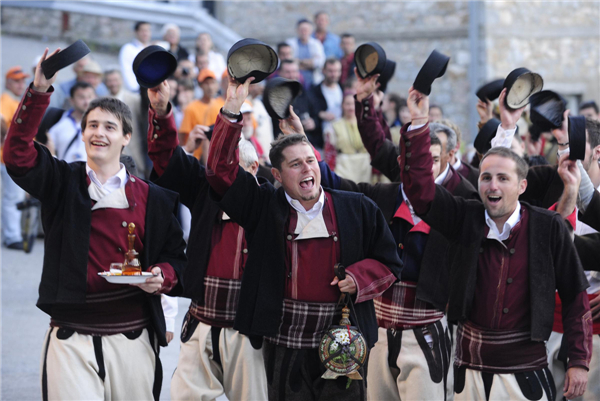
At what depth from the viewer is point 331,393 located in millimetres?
4195

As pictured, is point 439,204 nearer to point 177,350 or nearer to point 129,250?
point 129,250

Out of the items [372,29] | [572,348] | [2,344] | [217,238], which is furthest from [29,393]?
[372,29]

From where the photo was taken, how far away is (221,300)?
4.83 m

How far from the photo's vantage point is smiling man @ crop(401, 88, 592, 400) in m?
4.29

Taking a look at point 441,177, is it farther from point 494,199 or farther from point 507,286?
point 507,286

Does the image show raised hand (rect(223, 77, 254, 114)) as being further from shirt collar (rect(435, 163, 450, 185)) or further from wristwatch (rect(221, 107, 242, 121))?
shirt collar (rect(435, 163, 450, 185))

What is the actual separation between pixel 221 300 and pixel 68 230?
111 centimetres

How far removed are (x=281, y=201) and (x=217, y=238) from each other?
0.71 m

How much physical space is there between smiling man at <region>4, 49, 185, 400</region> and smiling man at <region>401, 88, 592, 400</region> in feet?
4.79

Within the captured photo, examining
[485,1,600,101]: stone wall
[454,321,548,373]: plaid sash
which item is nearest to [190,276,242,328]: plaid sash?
[454,321,548,373]: plaid sash

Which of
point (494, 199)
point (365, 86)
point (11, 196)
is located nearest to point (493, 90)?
point (365, 86)

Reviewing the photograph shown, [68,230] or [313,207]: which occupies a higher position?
A: [313,207]

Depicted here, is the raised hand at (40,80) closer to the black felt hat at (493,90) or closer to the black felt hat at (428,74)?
the black felt hat at (428,74)

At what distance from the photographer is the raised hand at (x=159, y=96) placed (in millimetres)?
4500
